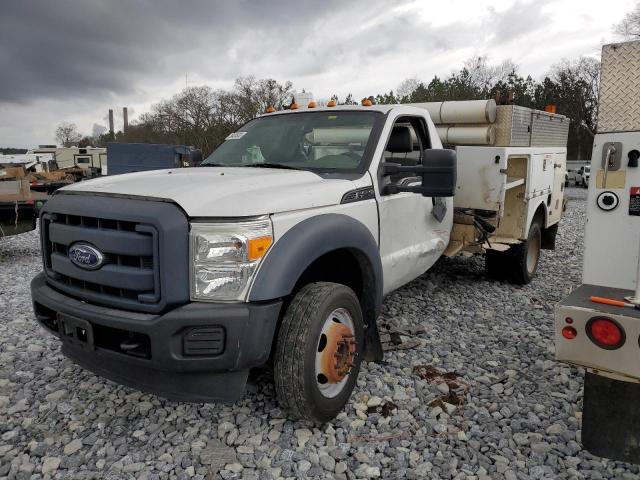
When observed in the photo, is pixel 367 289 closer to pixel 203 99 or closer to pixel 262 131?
pixel 262 131

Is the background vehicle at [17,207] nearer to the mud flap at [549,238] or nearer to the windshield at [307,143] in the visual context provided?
the windshield at [307,143]

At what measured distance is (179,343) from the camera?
7.82 ft

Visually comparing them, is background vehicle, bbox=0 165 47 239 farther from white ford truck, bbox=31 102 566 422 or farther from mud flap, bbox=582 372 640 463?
mud flap, bbox=582 372 640 463

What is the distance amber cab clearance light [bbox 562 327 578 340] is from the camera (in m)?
2.16

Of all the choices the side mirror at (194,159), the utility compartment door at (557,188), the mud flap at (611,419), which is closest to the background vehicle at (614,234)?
the mud flap at (611,419)

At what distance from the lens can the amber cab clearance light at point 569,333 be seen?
2.16 meters

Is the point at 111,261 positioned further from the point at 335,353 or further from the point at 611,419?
the point at 611,419

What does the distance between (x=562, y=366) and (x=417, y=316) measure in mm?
1466

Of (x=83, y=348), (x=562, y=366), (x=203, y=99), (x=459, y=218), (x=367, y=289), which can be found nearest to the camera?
(x=83, y=348)

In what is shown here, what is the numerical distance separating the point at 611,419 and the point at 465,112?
3.71m

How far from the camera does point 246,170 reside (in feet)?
11.5

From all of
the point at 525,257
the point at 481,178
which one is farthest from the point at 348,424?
the point at 525,257

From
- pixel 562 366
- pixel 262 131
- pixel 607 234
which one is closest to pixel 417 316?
pixel 562 366

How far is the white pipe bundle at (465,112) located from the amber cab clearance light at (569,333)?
139 inches
